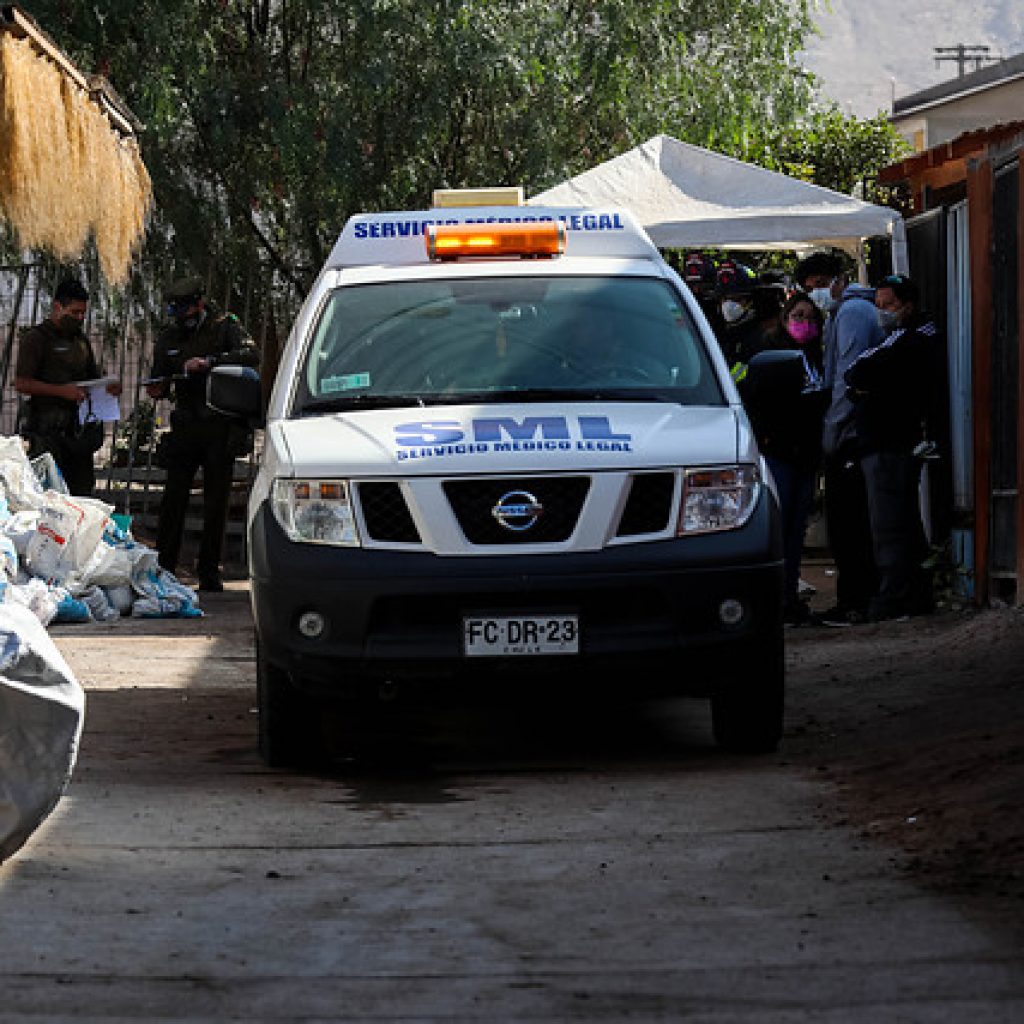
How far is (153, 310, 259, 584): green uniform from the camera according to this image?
1691 centimetres

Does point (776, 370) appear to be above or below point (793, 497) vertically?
above

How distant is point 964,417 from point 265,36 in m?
10.2

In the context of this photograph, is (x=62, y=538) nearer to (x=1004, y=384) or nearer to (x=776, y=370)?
(x=1004, y=384)

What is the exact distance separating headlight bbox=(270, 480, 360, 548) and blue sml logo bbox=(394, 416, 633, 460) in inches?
10.0

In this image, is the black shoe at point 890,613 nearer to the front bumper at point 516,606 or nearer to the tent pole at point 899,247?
the tent pole at point 899,247

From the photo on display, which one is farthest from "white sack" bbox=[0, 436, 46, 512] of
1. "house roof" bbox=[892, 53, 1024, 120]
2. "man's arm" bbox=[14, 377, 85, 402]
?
"house roof" bbox=[892, 53, 1024, 120]

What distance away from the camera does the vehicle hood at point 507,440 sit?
8211 millimetres

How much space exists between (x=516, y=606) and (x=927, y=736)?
72.1 inches

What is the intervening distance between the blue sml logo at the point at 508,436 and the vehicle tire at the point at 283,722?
933 millimetres

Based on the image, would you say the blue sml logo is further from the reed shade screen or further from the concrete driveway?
the reed shade screen

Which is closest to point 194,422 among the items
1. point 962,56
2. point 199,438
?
point 199,438

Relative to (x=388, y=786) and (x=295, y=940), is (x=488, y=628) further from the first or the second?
(x=295, y=940)

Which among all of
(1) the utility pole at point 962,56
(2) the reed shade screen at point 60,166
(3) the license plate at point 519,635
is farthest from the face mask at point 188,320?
(1) the utility pole at point 962,56

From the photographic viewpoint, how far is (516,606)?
814 cm
